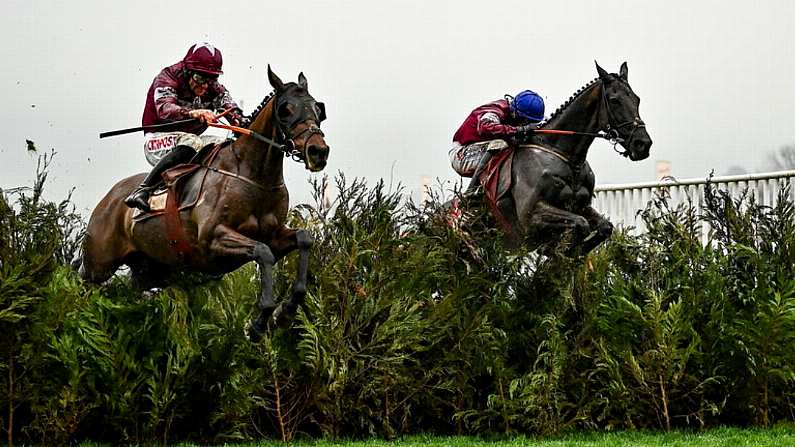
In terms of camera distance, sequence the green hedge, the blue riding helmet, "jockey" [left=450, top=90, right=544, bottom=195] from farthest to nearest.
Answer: the blue riding helmet → "jockey" [left=450, top=90, right=544, bottom=195] → the green hedge

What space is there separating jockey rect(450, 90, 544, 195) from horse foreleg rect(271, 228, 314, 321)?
145 inches

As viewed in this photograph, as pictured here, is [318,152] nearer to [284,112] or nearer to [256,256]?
[284,112]

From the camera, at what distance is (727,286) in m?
10.1

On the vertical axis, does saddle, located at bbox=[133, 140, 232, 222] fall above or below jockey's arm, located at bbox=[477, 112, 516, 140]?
below

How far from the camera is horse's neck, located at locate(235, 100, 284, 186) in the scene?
10000 millimetres

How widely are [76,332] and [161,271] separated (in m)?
2.63

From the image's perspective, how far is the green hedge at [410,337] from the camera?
8.56 m

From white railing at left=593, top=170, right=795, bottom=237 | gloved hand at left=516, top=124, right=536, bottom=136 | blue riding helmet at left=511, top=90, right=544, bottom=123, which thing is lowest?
white railing at left=593, top=170, right=795, bottom=237

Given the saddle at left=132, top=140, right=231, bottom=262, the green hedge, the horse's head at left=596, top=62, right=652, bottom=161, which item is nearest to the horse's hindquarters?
the saddle at left=132, top=140, right=231, bottom=262

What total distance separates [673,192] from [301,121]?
809 centimetres

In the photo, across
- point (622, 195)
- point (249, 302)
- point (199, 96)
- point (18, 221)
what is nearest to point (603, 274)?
point (249, 302)

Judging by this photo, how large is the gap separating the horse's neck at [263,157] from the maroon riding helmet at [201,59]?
0.80 m

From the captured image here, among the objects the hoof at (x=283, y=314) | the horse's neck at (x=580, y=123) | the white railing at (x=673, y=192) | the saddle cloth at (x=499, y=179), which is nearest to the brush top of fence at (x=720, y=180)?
the white railing at (x=673, y=192)

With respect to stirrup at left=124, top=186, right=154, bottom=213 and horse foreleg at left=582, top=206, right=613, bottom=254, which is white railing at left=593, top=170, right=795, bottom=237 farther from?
stirrup at left=124, top=186, right=154, bottom=213
